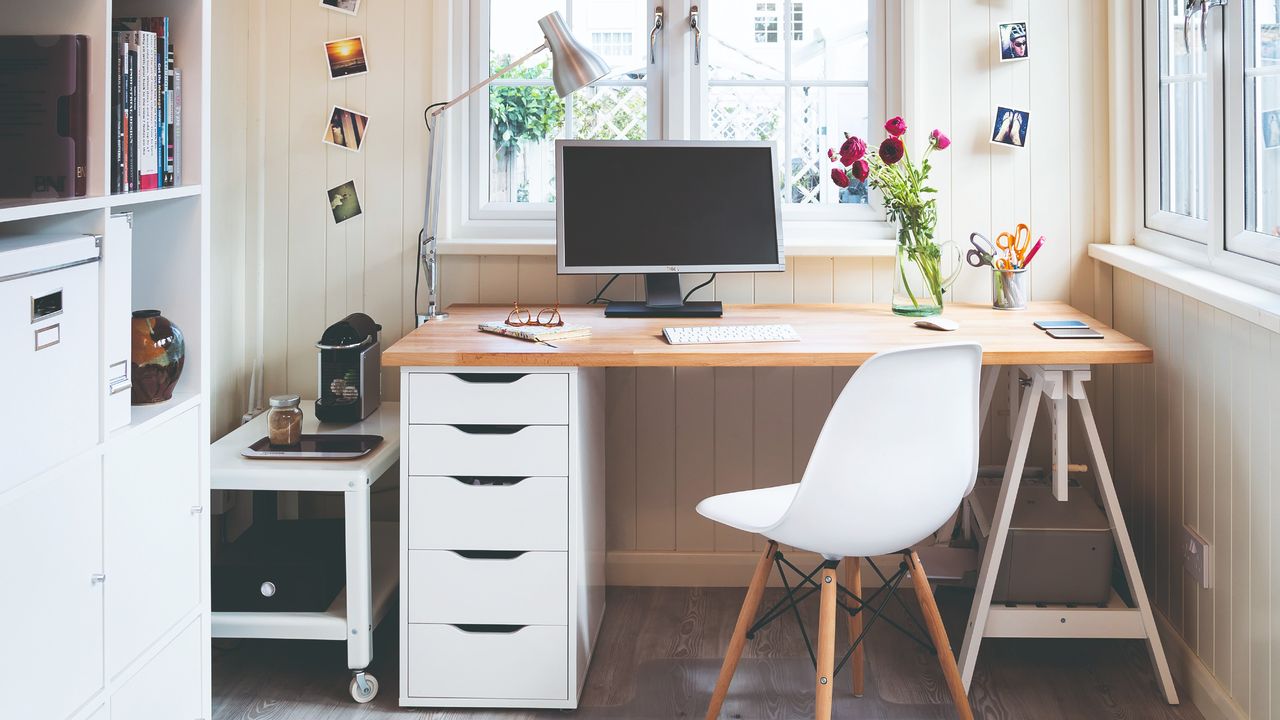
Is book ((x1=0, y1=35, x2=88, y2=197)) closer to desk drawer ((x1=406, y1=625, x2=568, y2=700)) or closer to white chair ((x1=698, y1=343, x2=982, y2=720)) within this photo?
desk drawer ((x1=406, y1=625, x2=568, y2=700))

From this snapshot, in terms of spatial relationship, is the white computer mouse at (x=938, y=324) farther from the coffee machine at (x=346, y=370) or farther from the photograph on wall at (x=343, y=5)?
the photograph on wall at (x=343, y=5)

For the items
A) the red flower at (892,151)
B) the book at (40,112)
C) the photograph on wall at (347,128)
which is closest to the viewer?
the book at (40,112)

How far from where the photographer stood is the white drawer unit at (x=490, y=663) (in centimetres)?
235

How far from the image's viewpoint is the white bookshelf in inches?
59.9

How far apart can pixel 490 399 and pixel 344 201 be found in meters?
0.98

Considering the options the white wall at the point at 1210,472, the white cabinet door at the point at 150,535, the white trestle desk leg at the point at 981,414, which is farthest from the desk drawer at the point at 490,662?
the white wall at the point at 1210,472

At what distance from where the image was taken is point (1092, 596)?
249 cm

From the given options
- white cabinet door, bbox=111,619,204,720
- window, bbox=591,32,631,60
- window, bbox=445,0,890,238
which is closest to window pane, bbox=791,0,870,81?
window, bbox=445,0,890,238

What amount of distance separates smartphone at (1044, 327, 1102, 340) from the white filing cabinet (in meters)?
1.03

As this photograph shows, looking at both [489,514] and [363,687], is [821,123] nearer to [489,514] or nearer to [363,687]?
[489,514]

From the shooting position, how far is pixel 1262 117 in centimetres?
218

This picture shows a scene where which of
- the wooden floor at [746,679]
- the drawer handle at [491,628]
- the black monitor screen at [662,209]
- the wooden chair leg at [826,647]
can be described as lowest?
the wooden floor at [746,679]

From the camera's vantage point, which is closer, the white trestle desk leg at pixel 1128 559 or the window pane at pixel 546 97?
the white trestle desk leg at pixel 1128 559

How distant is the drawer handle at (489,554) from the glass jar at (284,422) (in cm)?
49
